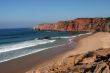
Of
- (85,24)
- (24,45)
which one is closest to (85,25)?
(85,24)

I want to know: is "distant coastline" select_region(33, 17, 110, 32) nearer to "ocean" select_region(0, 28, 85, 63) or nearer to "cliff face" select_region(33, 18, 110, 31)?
"cliff face" select_region(33, 18, 110, 31)

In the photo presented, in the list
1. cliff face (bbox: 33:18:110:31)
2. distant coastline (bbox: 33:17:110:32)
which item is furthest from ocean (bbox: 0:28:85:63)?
cliff face (bbox: 33:18:110:31)

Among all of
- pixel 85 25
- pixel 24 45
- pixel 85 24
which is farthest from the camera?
pixel 85 24

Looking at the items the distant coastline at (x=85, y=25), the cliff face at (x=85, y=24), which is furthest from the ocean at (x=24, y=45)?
the cliff face at (x=85, y=24)

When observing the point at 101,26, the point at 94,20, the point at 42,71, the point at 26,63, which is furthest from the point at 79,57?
the point at 94,20

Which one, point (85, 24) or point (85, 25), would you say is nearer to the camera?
point (85, 25)

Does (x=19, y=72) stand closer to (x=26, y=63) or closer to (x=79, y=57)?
(x=26, y=63)

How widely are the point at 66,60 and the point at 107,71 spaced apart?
2.26 meters

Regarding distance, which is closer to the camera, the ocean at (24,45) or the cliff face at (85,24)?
the ocean at (24,45)

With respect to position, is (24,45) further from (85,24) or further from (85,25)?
(85,24)

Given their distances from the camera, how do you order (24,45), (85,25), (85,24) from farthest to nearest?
(85,24), (85,25), (24,45)

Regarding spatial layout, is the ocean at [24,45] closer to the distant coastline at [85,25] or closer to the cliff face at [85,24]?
the distant coastline at [85,25]

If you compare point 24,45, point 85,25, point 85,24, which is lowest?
point 85,25

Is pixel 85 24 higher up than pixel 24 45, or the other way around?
pixel 24 45
